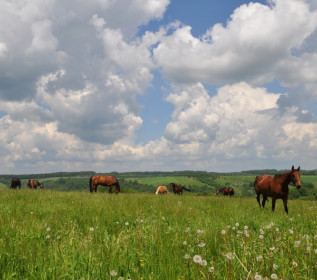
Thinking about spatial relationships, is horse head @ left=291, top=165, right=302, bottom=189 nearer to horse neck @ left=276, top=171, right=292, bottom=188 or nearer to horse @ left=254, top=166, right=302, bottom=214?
horse @ left=254, top=166, right=302, bottom=214

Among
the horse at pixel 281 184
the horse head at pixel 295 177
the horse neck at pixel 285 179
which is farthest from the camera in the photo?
the horse neck at pixel 285 179

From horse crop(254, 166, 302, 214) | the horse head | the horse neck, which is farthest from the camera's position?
the horse neck

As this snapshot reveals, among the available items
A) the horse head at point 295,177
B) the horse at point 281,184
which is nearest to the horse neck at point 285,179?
the horse at point 281,184

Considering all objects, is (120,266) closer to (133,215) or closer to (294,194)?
(133,215)

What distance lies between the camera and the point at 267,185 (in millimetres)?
13922

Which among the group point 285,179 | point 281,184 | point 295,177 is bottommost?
point 281,184

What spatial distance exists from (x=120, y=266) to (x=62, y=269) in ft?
2.12

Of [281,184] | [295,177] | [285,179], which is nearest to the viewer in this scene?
[295,177]

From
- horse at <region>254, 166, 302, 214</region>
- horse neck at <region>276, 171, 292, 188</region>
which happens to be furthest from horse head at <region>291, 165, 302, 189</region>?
horse neck at <region>276, 171, 292, 188</region>

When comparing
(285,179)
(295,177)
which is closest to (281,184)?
(285,179)

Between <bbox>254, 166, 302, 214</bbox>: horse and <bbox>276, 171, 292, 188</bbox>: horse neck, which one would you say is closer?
<bbox>254, 166, 302, 214</bbox>: horse

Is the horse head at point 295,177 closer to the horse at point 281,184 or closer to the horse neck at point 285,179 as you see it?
the horse at point 281,184

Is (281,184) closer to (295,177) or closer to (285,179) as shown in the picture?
(285,179)

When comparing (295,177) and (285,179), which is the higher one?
(295,177)
